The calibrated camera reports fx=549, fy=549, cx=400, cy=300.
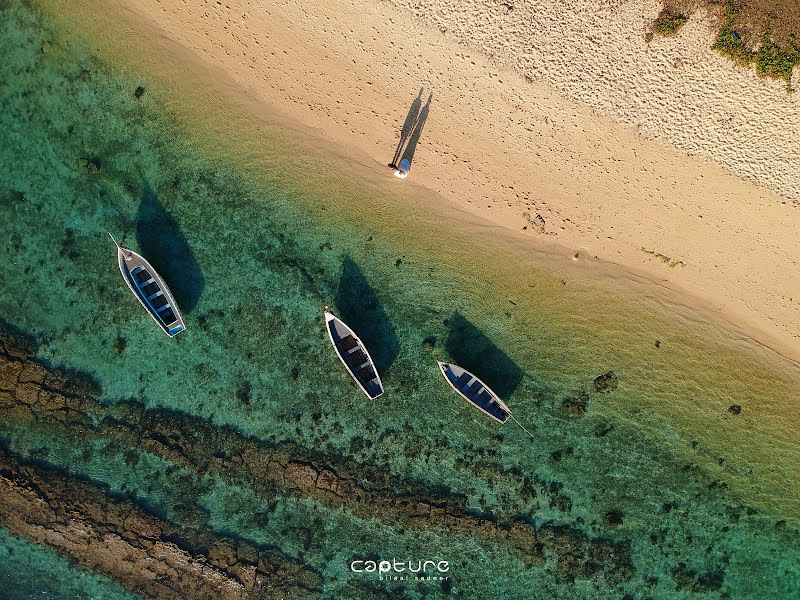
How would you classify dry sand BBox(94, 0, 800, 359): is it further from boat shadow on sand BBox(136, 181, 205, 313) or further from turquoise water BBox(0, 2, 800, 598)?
boat shadow on sand BBox(136, 181, 205, 313)

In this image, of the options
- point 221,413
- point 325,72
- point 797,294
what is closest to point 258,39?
point 325,72

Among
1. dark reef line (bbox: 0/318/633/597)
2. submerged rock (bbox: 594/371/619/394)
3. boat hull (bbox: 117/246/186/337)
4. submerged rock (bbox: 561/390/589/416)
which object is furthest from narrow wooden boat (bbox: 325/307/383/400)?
submerged rock (bbox: 594/371/619/394)

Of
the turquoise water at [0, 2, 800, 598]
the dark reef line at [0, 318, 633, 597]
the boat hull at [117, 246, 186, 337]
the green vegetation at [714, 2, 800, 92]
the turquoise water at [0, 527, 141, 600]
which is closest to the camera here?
the green vegetation at [714, 2, 800, 92]

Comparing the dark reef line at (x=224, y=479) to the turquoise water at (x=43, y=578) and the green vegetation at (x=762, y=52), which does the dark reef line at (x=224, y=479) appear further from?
the green vegetation at (x=762, y=52)

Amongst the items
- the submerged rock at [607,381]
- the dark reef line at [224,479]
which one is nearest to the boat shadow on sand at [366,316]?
the dark reef line at [224,479]

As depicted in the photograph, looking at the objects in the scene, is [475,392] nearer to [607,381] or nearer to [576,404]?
[576,404]

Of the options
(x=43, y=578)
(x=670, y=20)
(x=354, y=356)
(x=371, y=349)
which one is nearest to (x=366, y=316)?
(x=371, y=349)

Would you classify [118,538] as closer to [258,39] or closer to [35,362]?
[35,362]
